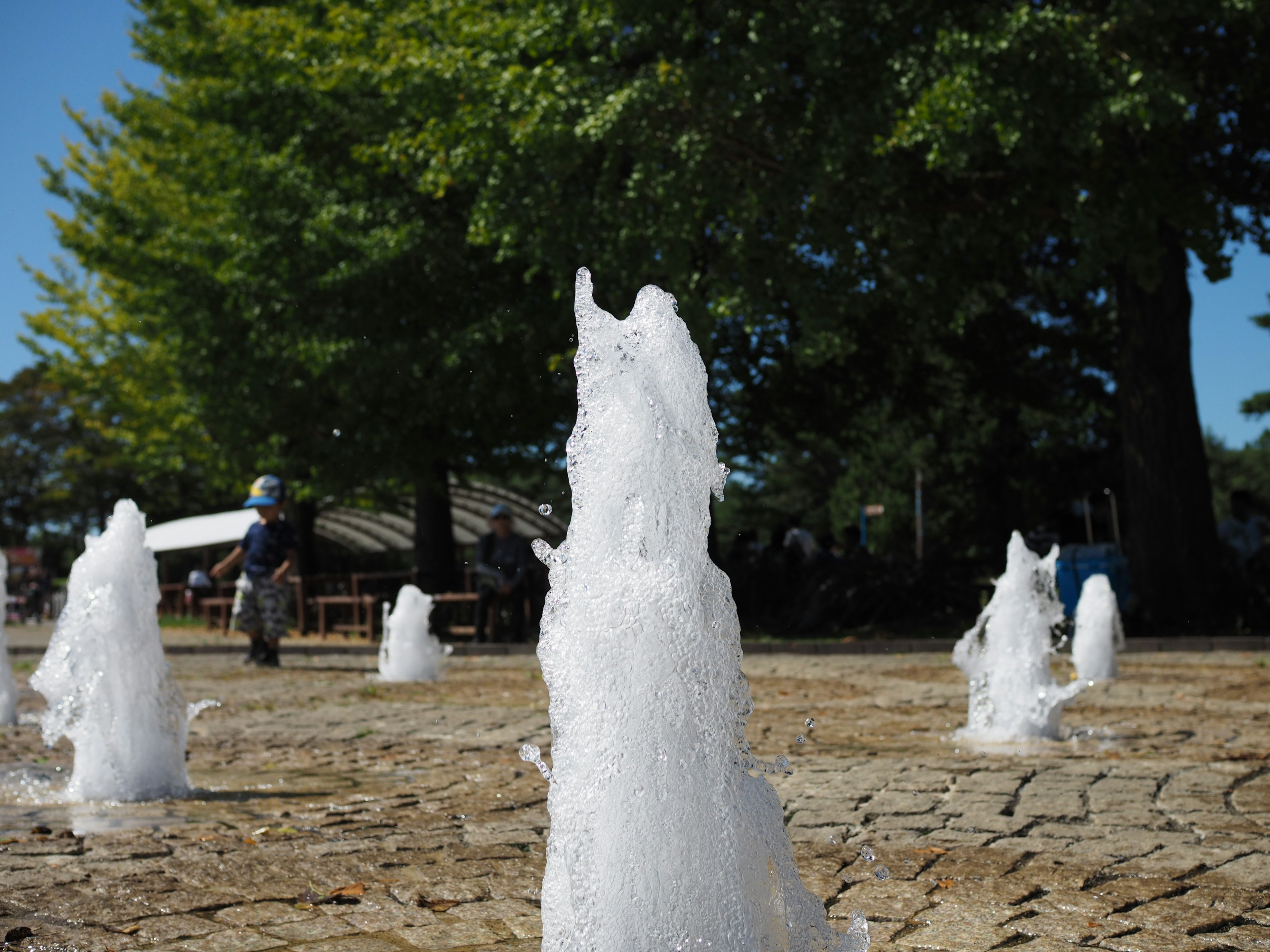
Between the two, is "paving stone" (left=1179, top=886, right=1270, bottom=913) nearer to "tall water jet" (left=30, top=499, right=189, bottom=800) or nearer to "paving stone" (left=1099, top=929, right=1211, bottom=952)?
"paving stone" (left=1099, top=929, right=1211, bottom=952)

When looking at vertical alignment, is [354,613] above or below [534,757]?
above

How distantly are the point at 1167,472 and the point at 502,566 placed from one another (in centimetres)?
801

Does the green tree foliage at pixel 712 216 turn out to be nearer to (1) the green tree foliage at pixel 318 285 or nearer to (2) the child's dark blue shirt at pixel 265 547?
(1) the green tree foliage at pixel 318 285

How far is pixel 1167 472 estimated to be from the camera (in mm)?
15414

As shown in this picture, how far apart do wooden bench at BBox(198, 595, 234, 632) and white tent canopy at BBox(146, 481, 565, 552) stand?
241 cm

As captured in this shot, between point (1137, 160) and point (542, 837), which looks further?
point (1137, 160)

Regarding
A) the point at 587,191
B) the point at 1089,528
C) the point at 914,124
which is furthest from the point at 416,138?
the point at 1089,528

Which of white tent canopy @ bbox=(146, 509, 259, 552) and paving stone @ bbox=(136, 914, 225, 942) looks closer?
paving stone @ bbox=(136, 914, 225, 942)

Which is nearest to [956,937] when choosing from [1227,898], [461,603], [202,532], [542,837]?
[1227,898]

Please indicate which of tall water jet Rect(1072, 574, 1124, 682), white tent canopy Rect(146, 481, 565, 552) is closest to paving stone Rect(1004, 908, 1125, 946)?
tall water jet Rect(1072, 574, 1124, 682)

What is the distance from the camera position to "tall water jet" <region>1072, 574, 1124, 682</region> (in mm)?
11102

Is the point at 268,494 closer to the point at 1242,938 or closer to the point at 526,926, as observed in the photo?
the point at 526,926

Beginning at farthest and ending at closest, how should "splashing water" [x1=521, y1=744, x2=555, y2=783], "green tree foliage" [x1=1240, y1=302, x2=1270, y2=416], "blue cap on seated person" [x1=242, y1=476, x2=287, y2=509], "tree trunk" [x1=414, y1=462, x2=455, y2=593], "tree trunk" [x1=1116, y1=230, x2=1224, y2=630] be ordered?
"green tree foliage" [x1=1240, y1=302, x2=1270, y2=416] < "tree trunk" [x1=414, y1=462, x2=455, y2=593] < "tree trunk" [x1=1116, y1=230, x2=1224, y2=630] < "blue cap on seated person" [x1=242, y1=476, x2=287, y2=509] < "splashing water" [x1=521, y1=744, x2=555, y2=783]

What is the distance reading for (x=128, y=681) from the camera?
6.07 metres
